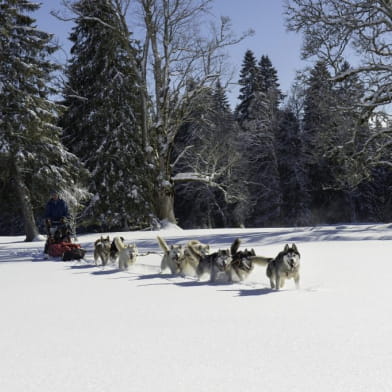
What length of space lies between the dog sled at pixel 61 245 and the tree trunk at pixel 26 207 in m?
7.16

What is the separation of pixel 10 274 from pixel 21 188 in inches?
472

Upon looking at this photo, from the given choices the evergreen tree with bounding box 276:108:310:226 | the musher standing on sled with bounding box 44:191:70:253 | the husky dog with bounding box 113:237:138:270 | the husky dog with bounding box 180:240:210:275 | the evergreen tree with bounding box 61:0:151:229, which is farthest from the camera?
the evergreen tree with bounding box 276:108:310:226

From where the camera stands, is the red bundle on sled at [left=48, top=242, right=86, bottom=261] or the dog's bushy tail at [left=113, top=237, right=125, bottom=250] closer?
the dog's bushy tail at [left=113, top=237, right=125, bottom=250]

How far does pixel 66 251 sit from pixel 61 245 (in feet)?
2.12

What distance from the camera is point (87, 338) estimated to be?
14.6 ft

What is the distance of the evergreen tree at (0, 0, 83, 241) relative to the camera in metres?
20.9

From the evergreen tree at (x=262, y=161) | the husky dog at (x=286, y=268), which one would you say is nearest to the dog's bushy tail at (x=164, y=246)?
the husky dog at (x=286, y=268)

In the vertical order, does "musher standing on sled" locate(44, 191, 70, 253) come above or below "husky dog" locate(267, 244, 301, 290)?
above

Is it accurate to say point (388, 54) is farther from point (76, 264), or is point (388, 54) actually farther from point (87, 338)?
point (87, 338)

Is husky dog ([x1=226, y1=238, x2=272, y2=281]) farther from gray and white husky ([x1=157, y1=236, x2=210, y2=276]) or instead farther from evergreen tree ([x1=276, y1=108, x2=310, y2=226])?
evergreen tree ([x1=276, y1=108, x2=310, y2=226])

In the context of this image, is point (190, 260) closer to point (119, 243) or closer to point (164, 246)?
point (164, 246)

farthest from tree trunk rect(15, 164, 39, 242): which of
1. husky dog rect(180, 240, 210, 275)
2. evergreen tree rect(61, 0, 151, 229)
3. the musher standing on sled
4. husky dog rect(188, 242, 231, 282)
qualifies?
husky dog rect(188, 242, 231, 282)

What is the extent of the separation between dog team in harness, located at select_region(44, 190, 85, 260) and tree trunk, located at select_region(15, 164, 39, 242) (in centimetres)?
689

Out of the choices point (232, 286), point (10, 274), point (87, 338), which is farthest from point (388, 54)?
point (87, 338)
